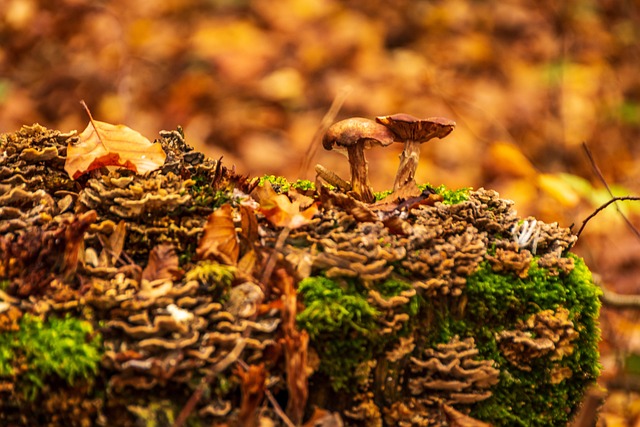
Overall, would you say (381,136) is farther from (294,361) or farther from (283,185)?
(294,361)

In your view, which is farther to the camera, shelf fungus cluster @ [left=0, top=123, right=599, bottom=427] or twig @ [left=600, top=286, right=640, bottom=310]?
twig @ [left=600, top=286, right=640, bottom=310]

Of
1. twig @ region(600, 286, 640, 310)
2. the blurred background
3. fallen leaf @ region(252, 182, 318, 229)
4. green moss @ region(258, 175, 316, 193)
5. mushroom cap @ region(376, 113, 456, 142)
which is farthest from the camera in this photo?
the blurred background

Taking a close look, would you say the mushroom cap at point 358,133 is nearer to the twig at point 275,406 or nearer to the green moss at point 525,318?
the green moss at point 525,318

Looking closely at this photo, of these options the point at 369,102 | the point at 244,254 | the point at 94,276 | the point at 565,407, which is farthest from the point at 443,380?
the point at 369,102

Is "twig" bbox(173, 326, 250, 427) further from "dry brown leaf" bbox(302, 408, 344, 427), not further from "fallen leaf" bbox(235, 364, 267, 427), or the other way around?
"dry brown leaf" bbox(302, 408, 344, 427)

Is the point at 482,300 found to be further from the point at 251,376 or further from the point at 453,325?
the point at 251,376

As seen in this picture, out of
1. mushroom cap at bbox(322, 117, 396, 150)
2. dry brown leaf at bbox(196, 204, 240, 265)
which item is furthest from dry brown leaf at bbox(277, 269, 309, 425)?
mushroom cap at bbox(322, 117, 396, 150)

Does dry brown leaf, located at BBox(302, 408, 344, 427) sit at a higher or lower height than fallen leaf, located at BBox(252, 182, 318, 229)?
lower

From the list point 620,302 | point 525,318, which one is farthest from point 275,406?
point 620,302
